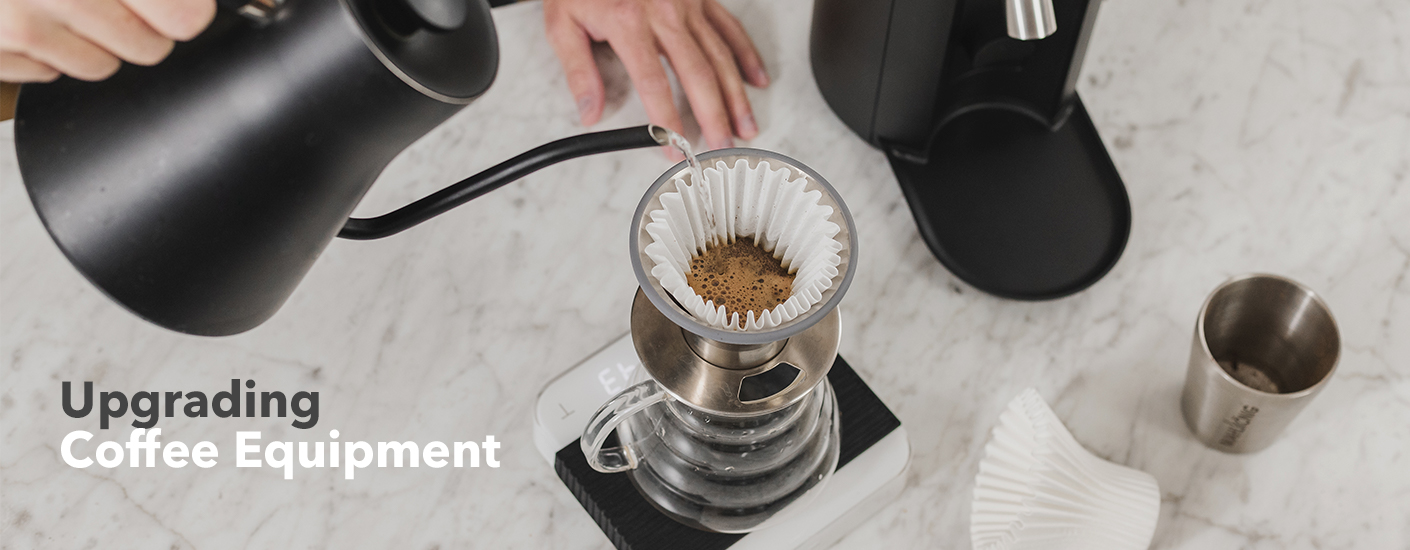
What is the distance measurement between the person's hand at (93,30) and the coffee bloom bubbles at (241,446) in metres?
0.40

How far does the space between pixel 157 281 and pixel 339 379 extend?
0.36 metres

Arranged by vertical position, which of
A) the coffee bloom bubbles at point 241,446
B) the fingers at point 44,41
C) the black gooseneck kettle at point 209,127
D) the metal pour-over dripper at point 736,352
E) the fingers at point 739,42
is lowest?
the coffee bloom bubbles at point 241,446

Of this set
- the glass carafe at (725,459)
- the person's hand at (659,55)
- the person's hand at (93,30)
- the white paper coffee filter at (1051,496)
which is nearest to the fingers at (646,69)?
the person's hand at (659,55)

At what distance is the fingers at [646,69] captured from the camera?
35.4 inches

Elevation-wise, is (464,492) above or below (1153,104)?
below

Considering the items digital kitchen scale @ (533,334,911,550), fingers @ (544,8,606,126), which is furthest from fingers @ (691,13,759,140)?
digital kitchen scale @ (533,334,911,550)

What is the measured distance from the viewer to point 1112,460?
A: 30.9 inches

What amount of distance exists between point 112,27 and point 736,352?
1.09ft

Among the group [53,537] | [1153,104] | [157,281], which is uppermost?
[157,281]

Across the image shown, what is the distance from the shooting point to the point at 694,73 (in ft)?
2.97

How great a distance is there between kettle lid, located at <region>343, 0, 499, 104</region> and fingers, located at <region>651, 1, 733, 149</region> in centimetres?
42

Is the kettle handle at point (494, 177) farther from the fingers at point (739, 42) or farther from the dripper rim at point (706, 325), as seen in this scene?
the fingers at point (739, 42)

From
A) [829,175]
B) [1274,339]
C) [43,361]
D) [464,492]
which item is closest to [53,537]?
[43,361]

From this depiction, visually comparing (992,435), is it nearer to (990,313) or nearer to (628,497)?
(990,313)
